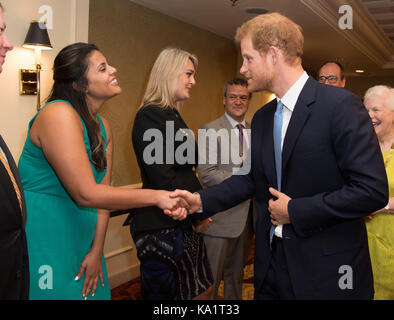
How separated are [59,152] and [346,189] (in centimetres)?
114

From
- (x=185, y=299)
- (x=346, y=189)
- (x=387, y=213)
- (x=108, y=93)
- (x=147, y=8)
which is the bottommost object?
(x=185, y=299)

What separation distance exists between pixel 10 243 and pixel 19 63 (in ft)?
6.64

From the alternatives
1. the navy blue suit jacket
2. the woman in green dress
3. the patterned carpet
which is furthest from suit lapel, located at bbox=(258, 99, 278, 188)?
the patterned carpet

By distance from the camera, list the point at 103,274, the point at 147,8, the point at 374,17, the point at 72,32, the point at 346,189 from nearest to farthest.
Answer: the point at 346,189
the point at 103,274
the point at 72,32
the point at 147,8
the point at 374,17

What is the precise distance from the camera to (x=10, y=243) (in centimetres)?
136

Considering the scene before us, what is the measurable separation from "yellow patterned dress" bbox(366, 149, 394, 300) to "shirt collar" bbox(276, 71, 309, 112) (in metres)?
1.02

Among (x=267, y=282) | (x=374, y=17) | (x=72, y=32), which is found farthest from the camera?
(x=374, y=17)

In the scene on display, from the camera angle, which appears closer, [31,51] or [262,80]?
[262,80]

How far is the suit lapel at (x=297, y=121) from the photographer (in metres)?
1.62

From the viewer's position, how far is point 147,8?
4641 mm

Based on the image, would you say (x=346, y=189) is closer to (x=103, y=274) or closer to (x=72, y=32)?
(x=103, y=274)

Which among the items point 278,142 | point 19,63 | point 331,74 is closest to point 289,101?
point 278,142

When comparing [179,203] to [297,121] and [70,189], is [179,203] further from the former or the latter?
[297,121]
